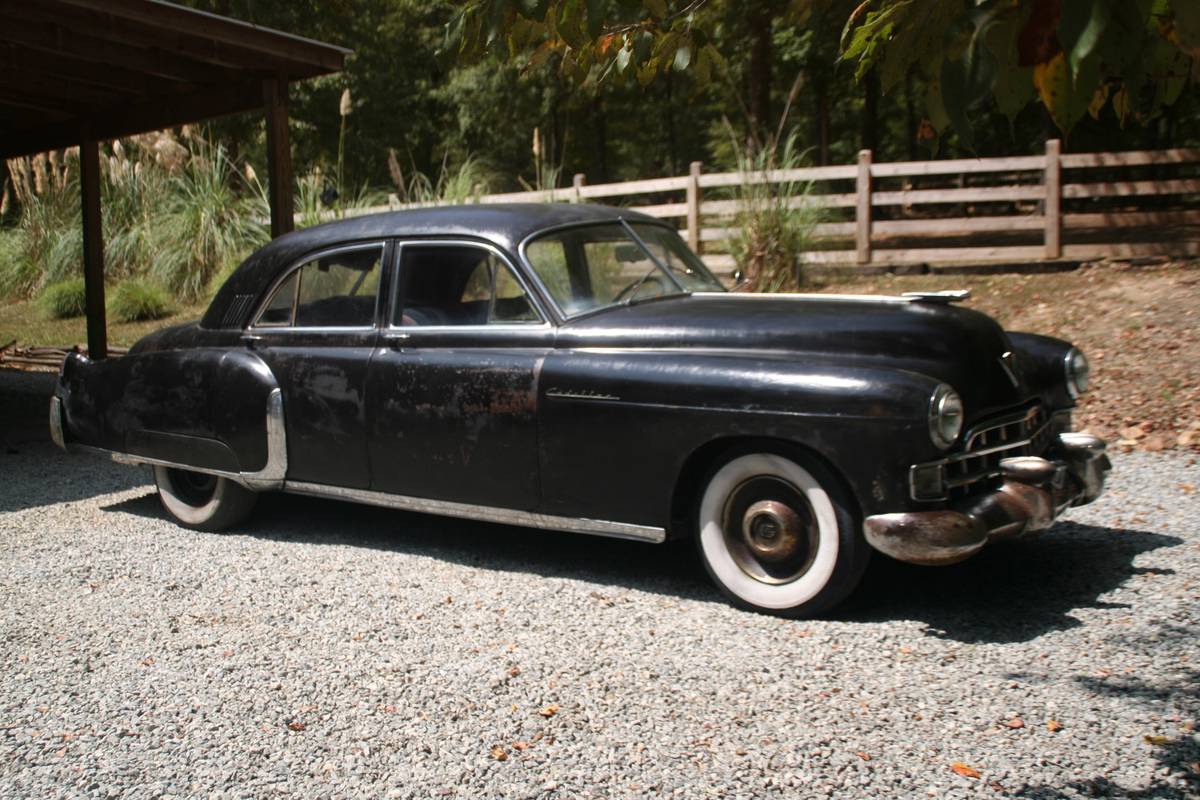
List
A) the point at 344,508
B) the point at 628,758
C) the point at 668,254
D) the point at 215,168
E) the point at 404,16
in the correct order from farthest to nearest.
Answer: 1. the point at 404,16
2. the point at 215,168
3. the point at 344,508
4. the point at 668,254
5. the point at 628,758

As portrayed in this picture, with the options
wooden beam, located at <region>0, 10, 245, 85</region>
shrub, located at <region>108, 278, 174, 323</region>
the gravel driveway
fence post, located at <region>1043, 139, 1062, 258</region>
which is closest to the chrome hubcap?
the gravel driveway

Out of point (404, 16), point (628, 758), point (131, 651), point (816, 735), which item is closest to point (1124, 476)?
point (816, 735)

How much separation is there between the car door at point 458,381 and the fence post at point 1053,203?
10.2 meters

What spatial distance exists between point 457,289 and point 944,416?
2.30 metres

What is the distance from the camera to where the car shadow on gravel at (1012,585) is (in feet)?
13.9

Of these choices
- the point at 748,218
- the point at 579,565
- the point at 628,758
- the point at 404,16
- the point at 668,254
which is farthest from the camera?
the point at 404,16

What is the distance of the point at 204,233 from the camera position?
52.4ft

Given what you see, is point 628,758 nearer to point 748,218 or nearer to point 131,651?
point 131,651

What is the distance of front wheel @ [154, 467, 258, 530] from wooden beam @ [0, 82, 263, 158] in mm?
3913

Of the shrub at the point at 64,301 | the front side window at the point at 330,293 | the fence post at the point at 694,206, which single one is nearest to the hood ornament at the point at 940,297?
the front side window at the point at 330,293

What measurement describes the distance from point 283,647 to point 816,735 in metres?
1.96

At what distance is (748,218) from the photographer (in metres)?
13.1

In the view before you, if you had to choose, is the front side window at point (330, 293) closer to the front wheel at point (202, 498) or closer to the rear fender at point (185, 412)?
the rear fender at point (185, 412)

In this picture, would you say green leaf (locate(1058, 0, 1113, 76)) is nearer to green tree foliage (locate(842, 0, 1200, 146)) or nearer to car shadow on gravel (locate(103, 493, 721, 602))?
green tree foliage (locate(842, 0, 1200, 146))
